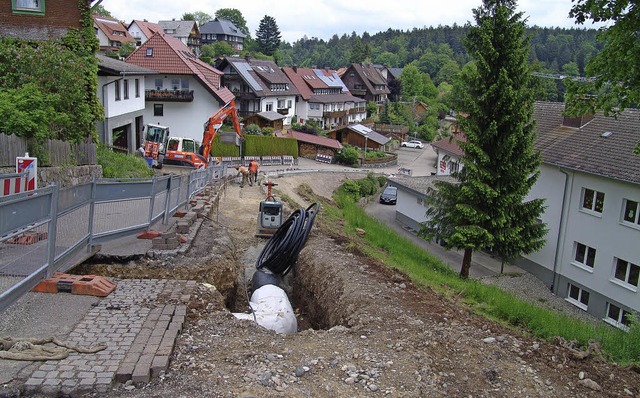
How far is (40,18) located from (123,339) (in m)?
18.7

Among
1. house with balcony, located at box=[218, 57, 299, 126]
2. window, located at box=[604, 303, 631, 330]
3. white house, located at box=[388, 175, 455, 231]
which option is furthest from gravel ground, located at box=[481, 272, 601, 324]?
house with balcony, located at box=[218, 57, 299, 126]

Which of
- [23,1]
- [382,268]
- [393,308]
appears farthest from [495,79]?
[23,1]

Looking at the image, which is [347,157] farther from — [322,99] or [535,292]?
[535,292]

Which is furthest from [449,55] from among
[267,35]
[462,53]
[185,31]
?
[185,31]

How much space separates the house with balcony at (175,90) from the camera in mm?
40750

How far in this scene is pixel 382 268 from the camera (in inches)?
574

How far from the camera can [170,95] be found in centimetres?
4081

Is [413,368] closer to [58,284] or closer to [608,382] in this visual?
[608,382]

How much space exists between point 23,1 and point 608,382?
23.3 m

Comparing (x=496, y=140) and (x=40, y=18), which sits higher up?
(x=40, y=18)

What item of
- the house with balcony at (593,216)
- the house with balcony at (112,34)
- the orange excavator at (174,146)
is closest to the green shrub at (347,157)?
the orange excavator at (174,146)

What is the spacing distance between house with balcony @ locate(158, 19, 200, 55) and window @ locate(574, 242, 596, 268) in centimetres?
9789

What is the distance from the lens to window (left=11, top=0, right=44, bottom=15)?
21.7 metres

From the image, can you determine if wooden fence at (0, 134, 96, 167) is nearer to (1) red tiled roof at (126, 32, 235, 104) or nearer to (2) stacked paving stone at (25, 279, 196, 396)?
(2) stacked paving stone at (25, 279, 196, 396)
